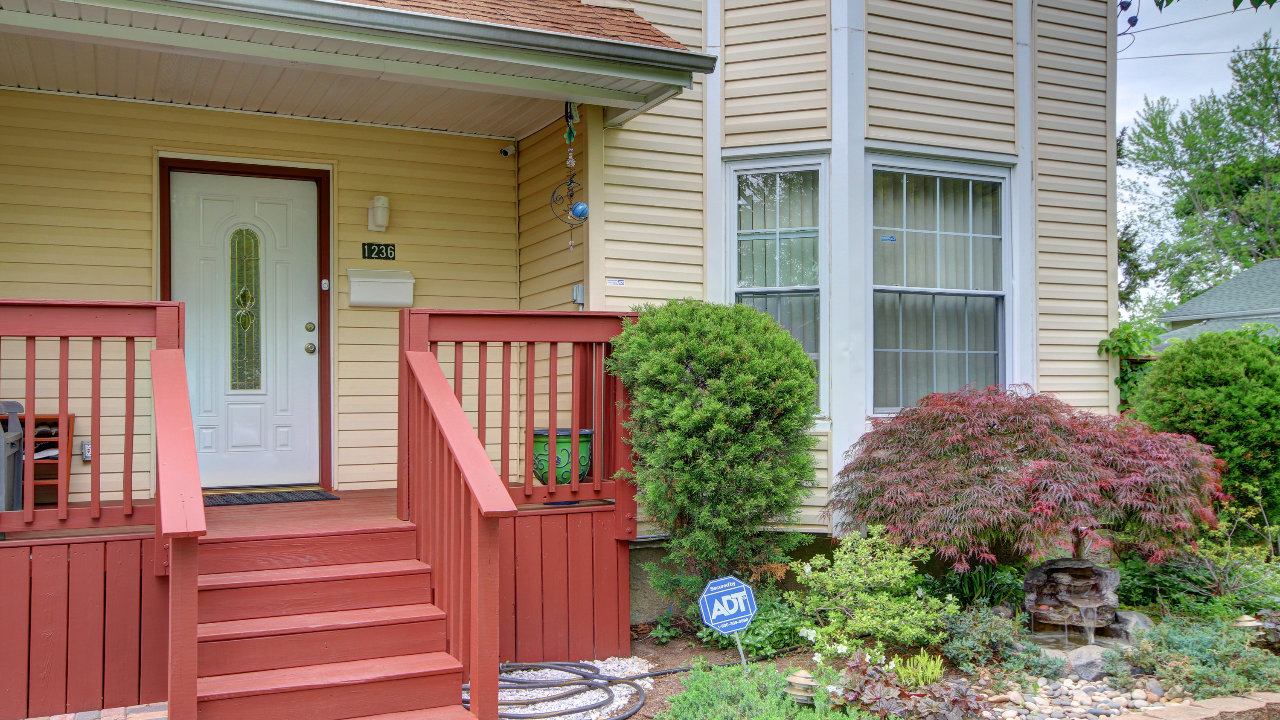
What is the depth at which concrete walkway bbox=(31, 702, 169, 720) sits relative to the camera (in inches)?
148

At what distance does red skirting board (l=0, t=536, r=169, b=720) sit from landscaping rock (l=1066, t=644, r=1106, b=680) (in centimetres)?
408

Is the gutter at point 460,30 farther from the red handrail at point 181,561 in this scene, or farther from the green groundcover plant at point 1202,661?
the green groundcover plant at point 1202,661

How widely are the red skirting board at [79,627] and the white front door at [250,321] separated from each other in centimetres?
189

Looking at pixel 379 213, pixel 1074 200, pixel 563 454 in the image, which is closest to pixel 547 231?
pixel 379 213

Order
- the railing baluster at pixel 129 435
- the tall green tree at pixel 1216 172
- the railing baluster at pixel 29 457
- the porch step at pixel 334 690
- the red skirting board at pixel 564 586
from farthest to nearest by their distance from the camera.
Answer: the tall green tree at pixel 1216 172
the red skirting board at pixel 564 586
the railing baluster at pixel 129 435
the railing baluster at pixel 29 457
the porch step at pixel 334 690

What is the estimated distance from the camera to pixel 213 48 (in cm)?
434

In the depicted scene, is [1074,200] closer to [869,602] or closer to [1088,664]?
[1088,664]

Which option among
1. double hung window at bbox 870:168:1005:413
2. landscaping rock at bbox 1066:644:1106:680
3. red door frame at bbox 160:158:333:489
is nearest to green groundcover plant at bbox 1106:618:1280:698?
landscaping rock at bbox 1066:644:1106:680

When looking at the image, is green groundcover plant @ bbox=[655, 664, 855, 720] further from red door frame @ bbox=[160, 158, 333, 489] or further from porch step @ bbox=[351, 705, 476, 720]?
red door frame @ bbox=[160, 158, 333, 489]

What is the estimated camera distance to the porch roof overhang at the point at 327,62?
4102mm

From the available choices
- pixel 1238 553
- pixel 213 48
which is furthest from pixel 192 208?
pixel 1238 553

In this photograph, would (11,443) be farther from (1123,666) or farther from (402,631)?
(1123,666)

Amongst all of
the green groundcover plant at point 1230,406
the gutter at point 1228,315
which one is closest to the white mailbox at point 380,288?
the green groundcover plant at point 1230,406

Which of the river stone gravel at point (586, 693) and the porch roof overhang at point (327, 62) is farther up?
the porch roof overhang at point (327, 62)
